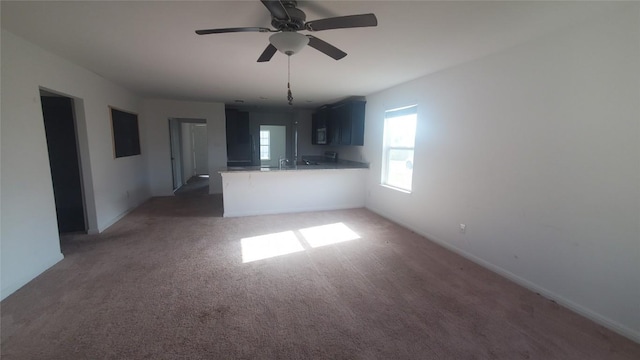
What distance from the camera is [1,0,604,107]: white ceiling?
5.91 feet

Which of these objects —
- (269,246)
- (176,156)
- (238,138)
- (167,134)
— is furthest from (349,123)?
(176,156)

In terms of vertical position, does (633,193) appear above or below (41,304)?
above

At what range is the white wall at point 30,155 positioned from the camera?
222cm

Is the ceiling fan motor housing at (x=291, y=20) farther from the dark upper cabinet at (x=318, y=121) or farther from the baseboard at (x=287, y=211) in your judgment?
the dark upper cabinet at (x=318, y=121)

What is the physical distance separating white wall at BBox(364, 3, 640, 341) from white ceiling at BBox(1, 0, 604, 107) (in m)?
0.26

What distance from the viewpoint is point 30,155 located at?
8.04 feet

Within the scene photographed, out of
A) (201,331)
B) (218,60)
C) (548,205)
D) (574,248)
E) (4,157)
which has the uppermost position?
(218,60)

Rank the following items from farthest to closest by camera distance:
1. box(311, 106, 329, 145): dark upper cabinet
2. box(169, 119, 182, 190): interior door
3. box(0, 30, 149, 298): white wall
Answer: box(169, 119, 182, 190): interior door
box(311, 106, 329, 145): dark upper cabinet
box(0, 30, 149, 298): white wall

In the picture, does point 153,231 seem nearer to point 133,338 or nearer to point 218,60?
point 133,338

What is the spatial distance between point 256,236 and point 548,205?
3315 mm

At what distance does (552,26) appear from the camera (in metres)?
2.05

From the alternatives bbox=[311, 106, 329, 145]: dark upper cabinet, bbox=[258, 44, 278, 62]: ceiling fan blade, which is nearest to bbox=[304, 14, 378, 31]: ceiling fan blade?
bbox=[258, 44, 278, 62]: ceiling fan blade

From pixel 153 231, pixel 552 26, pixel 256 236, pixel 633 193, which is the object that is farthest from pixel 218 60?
pixel 633 193

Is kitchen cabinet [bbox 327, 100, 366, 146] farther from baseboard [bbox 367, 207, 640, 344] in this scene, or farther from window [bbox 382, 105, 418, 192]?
baseboard [bbox 367, 207, 640, 344]
